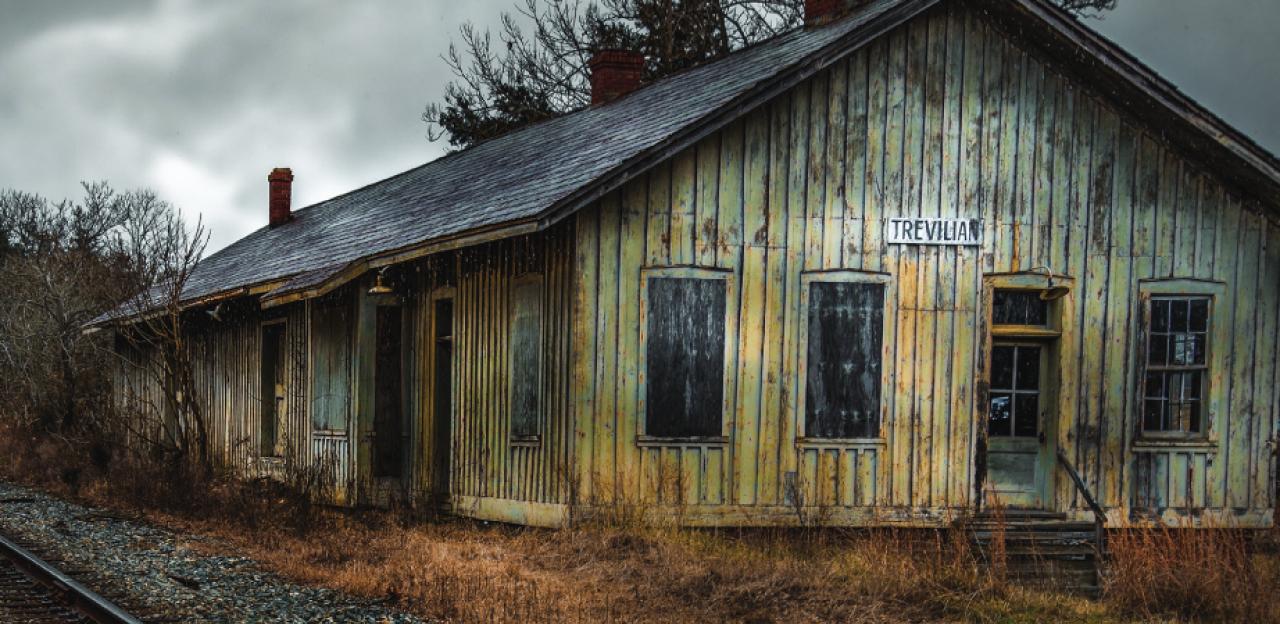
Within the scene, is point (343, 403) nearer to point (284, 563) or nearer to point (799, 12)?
point (284, 563)

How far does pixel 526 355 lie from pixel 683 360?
1605mm

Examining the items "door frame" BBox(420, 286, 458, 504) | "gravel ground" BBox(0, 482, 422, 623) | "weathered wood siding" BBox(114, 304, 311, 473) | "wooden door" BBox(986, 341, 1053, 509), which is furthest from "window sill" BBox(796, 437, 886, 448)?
"weathered wood siding" BBox(114, 304, 311, 473)

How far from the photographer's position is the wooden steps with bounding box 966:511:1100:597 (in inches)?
461

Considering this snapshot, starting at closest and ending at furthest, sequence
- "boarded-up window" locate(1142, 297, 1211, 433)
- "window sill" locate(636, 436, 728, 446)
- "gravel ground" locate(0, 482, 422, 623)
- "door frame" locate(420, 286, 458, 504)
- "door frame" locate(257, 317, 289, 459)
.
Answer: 1. "gravel ground" locate(0, 482, 422, 623)
2. "window sill" locate(636, 436, 728, 446)
3. "boarded-up window" locate(1142, 297, 1211, 433)
4. "door frame" locate(420, 286, 458, 504)
5. "door frame" locate(257, 317, 289, 459)

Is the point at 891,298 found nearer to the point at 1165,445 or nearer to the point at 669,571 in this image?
the point at 1165,445

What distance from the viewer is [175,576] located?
9.48 m

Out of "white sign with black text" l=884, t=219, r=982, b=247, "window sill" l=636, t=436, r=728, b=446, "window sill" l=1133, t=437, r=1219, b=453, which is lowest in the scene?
"window sill" l=1133, t=437, r=1219, b=453

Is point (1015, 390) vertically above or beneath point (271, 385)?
above

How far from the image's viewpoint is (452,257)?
14.3 m

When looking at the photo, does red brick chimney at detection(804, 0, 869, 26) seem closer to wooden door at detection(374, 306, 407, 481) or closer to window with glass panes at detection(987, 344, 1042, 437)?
window with glass panes at detection(987, 344, 1042, 437)

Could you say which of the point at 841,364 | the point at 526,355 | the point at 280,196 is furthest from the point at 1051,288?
the point at 280,196

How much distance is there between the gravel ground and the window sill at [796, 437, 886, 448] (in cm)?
504

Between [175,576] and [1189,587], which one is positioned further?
[1189,587]

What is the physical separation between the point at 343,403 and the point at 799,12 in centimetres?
1640
